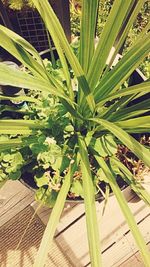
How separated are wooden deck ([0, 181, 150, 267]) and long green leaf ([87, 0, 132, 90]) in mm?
430

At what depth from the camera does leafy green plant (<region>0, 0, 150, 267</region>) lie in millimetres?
734

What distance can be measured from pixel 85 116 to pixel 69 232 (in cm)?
49

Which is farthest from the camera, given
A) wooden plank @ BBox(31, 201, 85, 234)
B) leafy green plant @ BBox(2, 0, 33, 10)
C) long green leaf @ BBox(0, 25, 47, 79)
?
leafy green plant @ BBox(2, 0, 33, 10)

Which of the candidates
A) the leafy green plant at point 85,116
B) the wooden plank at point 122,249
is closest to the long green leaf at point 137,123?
the leafy green plant at point 85,116

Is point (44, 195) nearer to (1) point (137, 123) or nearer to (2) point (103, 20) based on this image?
(1) point (137, 123)

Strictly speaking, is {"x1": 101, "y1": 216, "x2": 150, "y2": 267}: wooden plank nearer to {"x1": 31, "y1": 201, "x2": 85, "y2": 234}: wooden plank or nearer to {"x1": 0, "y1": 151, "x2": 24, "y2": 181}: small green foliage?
{"x1": 31, "y1": 201, "x2": 85, "y2": 234}: wooden plank

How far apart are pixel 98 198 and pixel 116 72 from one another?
353 mm

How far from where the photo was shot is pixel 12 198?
1.43 m

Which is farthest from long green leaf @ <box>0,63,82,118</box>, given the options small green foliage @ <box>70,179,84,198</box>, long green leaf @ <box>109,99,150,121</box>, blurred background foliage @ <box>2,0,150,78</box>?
blurred background foliage @ <box>2,0,150,78</box>

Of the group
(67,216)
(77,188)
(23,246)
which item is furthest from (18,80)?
(23,246)

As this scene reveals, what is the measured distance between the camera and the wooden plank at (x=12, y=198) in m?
1.43

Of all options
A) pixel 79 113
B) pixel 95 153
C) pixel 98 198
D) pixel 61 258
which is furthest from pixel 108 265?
pixel 79 113

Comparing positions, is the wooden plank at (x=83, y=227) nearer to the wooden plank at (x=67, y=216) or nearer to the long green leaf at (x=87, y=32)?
the wooden plank at (x=67, y=216)

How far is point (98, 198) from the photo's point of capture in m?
1.01
